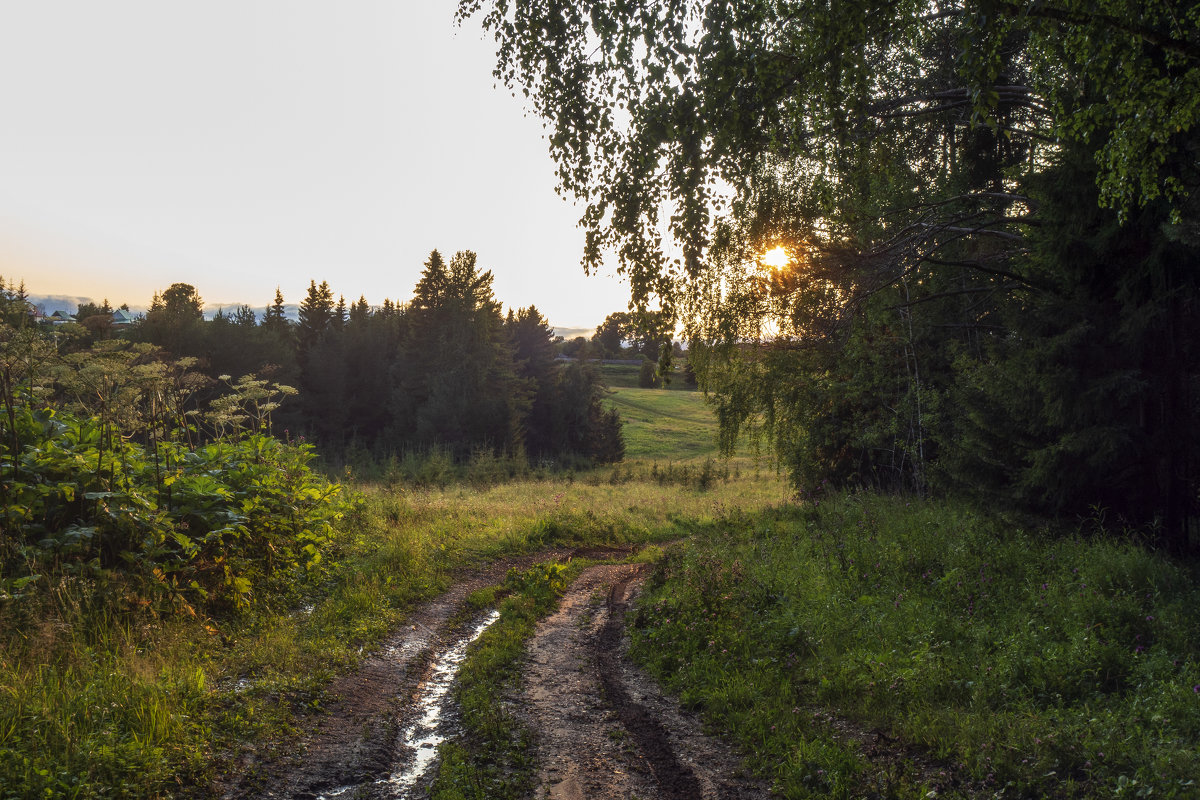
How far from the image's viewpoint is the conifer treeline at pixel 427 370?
46969 mm

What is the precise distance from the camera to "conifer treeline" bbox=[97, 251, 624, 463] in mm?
46969

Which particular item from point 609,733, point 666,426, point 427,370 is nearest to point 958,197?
point 609,733

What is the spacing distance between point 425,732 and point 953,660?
15.9 feet

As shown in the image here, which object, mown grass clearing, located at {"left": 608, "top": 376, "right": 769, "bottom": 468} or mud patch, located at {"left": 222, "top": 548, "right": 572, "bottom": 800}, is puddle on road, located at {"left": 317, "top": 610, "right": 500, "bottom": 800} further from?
mown grass clearing, located at {"left": 608, "top": 376, "right": 769, "bottom": 468}

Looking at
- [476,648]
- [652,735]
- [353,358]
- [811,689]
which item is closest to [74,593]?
[476,648]

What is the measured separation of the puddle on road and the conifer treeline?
3593cm

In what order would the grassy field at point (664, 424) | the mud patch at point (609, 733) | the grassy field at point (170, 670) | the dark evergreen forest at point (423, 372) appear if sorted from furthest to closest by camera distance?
1. the grassy field at point (664, 424)
2. the dark evergreen forest at point (423, 372)
3. the mud patch at point (609, 733)
4. the grassy field at point (170, 670)

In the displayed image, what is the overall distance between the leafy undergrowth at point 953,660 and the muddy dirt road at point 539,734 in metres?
0.47

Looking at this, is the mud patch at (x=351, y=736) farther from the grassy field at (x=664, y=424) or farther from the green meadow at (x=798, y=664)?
the grassy field at (x=664, y=424)

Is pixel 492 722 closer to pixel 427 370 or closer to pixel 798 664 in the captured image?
pixel 798 664

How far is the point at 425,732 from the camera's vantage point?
19.1 ft

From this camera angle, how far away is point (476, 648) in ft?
26.7

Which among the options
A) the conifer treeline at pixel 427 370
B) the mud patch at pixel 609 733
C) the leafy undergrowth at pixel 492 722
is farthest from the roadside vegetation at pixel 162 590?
the conifer treeline at pixel 427 370

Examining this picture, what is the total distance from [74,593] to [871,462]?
17.7m
